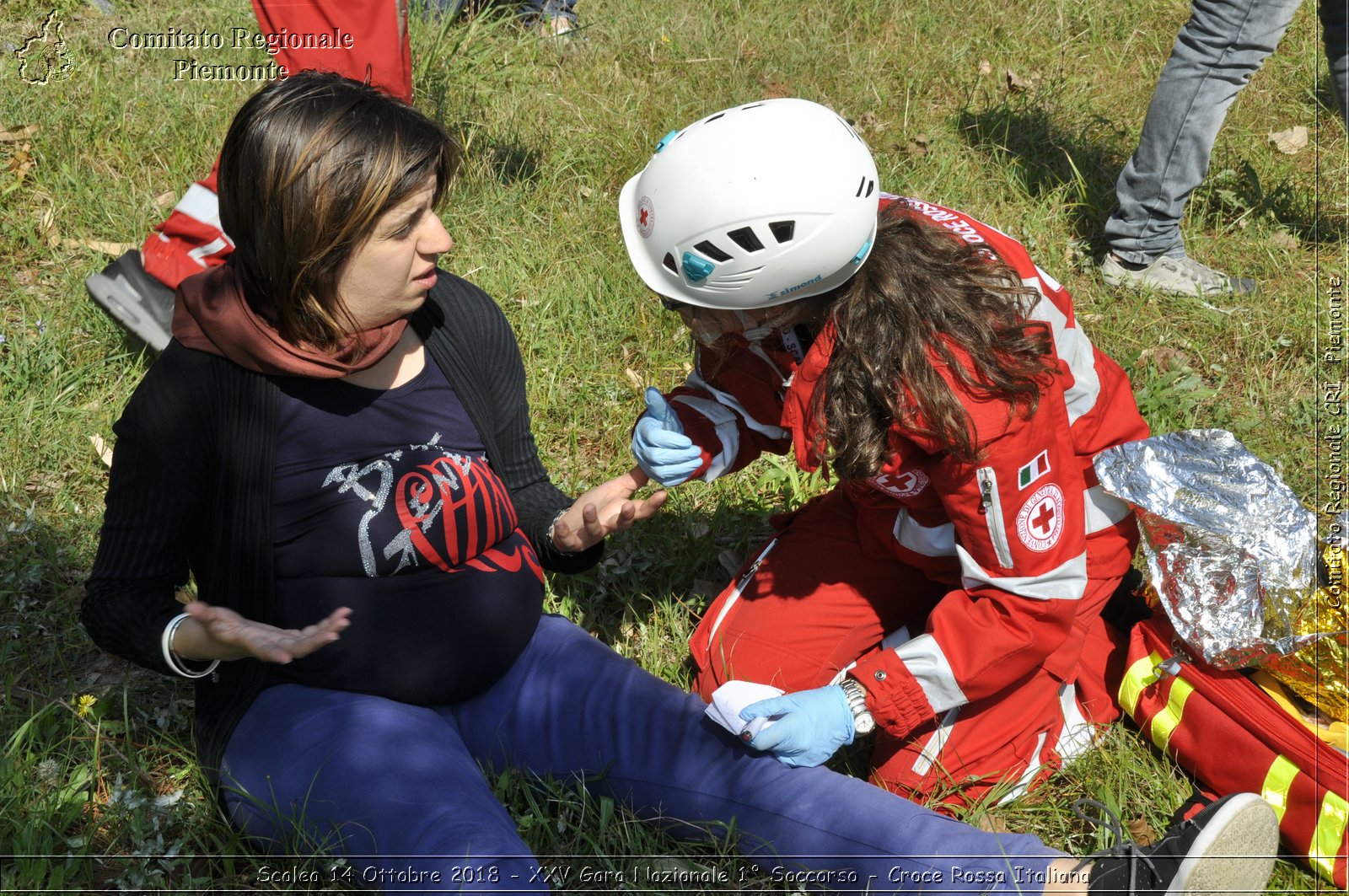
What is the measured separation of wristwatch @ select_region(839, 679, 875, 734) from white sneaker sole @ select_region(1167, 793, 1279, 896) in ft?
2.10

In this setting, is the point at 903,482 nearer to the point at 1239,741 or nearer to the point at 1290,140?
the point at 1239,741

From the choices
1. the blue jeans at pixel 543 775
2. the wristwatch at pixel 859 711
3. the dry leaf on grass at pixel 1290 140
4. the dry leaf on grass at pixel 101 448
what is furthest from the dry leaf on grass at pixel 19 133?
the dry leaf on grass at pixel 1290 140

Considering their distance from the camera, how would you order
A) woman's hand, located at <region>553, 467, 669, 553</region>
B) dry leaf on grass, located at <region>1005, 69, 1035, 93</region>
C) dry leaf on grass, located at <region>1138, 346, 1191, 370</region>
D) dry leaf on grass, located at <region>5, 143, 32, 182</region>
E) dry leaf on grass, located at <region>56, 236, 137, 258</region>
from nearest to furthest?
woman's hand, located at <region>553, 467, 669, 553</region>, dry leaf on grass, located at <region>1138, 346, 1191, 370</region>, dry leaf on grass, located at <region>56, 236, 137, 258</region>, dry leaf on grass, located at <region>5, 143, 32, 182</region>, dry leaf on grass, located at <region>1005, 69, 1035, 93</region>

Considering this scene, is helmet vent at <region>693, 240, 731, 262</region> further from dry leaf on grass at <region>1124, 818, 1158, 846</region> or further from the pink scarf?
dry leaf on grass at <region>1124, 818, 1158, 846</region>

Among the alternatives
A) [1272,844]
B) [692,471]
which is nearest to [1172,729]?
[1272,844]

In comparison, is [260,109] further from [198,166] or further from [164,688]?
[198,166]

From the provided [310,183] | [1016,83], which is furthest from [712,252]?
[1016,83]

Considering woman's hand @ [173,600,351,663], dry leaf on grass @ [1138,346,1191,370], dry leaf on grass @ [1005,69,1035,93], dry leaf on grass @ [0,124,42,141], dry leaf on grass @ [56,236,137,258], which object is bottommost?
dry leaf on grass @ [56,236,137,258]

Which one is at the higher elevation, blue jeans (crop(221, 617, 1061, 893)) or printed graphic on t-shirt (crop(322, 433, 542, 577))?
printed graphic on t-shirt (crop(322, 433, 542, 577))

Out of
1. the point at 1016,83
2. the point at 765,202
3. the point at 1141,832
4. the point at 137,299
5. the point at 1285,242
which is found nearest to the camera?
the point at 765,202

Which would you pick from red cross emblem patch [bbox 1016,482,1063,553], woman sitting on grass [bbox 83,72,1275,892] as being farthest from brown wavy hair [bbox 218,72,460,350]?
red cross emblem patch [bbox 1016,482,1063,553]

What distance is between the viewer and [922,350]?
2.21 m

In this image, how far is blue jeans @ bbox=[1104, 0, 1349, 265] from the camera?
4055mm

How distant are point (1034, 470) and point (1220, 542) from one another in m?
0.59
